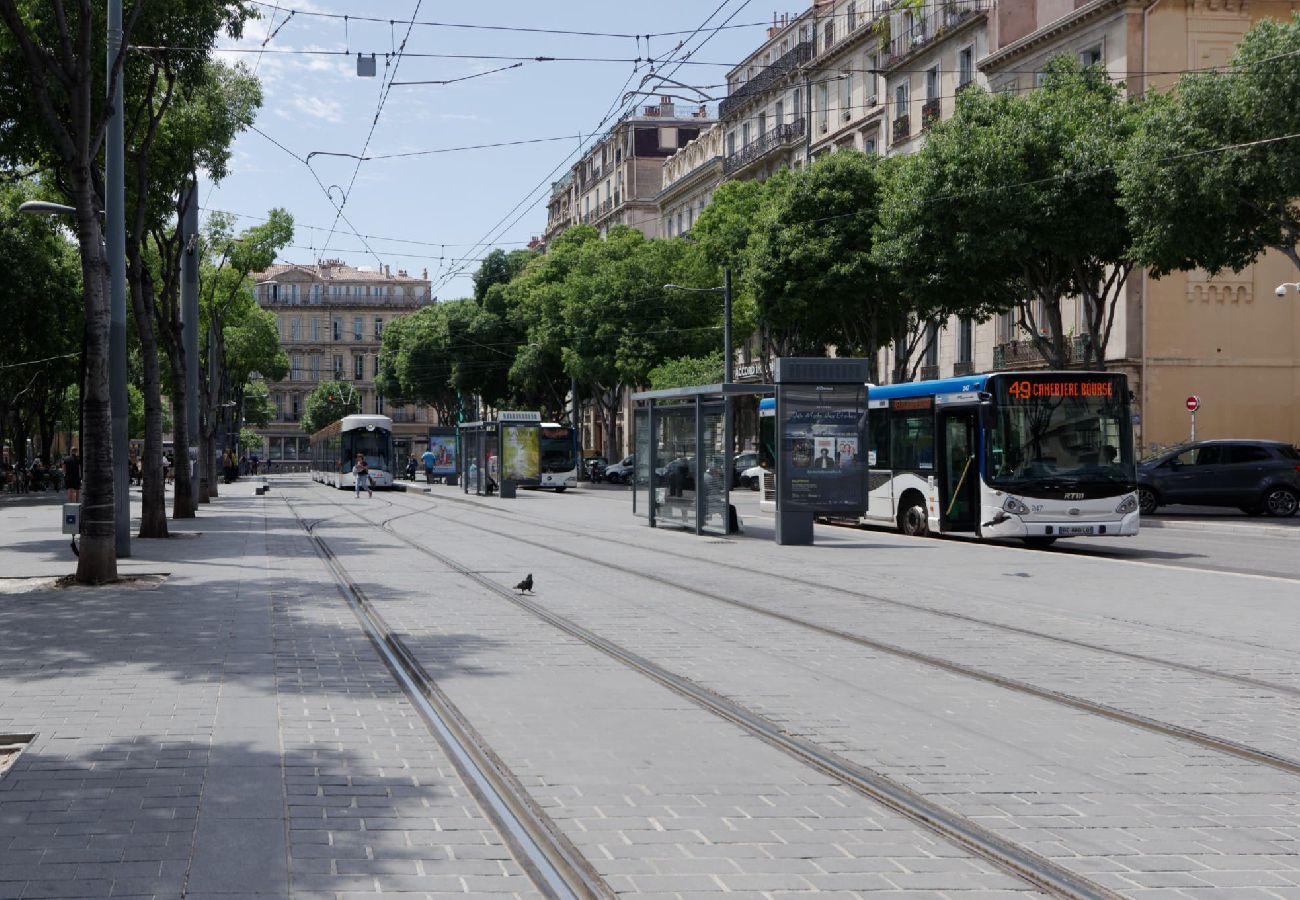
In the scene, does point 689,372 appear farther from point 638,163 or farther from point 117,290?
point 117,290

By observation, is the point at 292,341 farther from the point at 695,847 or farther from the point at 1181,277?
the point at 695,847

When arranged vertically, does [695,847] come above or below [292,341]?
below

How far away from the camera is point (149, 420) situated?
23.3 metres

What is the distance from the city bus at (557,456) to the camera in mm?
54531

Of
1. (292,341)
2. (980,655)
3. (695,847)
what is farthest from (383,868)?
(292,341)

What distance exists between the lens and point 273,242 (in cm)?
4512

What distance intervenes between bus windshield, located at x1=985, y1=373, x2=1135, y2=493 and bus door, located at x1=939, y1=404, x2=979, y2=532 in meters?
0.91

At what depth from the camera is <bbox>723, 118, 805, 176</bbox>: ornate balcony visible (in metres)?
61.2

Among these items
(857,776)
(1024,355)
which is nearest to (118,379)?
(857,776)

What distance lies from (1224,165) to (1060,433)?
985 centimetres

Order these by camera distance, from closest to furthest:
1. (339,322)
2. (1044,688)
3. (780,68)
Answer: (1044,688), (780,68), (339,322)

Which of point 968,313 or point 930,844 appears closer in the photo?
point 930,844

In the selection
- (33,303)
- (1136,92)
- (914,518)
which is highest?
(1136,92)

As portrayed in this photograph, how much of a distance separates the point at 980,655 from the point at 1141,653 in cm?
121
